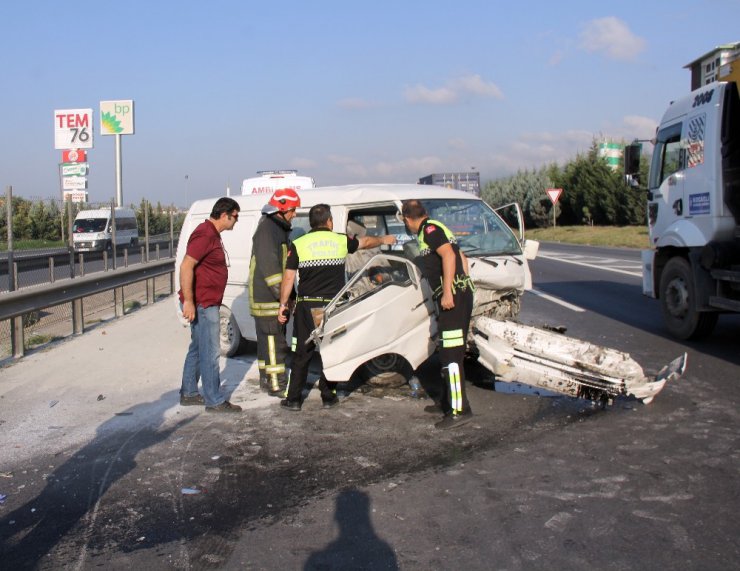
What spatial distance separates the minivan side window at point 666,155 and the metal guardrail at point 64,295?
804 centimetres

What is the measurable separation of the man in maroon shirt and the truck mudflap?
230 centimetres

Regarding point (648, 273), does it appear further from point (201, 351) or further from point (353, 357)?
point (201, 351)

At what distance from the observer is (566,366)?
603cm

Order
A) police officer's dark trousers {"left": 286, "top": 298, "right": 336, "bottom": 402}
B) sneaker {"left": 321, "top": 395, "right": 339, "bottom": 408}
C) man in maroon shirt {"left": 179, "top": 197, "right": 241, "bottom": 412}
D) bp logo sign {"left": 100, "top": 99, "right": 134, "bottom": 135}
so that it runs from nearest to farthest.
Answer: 1. man in maroon shirt {"left": 179, "top": 197, "right": 241, "bottom": 412}
2. police officer's dark trousers {"left": 286, "top": 298, "right": 336, "bottom": 402}
3. sneaker {"left": 321, "top": 395, "right": 339, "bottom": 408}
4. bp logo sign {"left": 100, "top": 99, "right": 134, "bottom": 135}

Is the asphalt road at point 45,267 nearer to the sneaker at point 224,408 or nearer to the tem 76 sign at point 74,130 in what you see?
the sneaker at point 224,408

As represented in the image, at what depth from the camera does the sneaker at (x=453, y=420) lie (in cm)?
584

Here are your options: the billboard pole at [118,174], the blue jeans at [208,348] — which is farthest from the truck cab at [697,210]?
the billboard pole at [118,174]

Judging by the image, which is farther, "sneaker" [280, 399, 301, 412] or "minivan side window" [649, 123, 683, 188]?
"minivan side window" [649, 123, 683, 188]

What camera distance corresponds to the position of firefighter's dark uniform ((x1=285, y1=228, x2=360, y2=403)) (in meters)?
6.62

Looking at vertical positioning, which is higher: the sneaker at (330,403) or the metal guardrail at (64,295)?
the metal guardrail at (64,295)

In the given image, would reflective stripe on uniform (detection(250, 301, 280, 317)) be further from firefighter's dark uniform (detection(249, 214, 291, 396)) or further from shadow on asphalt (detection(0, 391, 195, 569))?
shadow on asphalt (detection(0, 391, 195, 569))

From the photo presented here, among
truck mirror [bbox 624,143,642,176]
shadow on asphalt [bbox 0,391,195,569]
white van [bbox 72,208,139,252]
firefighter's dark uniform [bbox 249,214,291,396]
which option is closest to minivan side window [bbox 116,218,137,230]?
white van [bbox 72,208,139,252]

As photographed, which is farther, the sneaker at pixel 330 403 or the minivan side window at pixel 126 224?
the minivan side window at pixel 126 224

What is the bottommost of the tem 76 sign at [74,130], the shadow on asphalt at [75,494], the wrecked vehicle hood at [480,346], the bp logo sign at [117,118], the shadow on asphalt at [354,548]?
the shadow on asphalt at [75,494]
